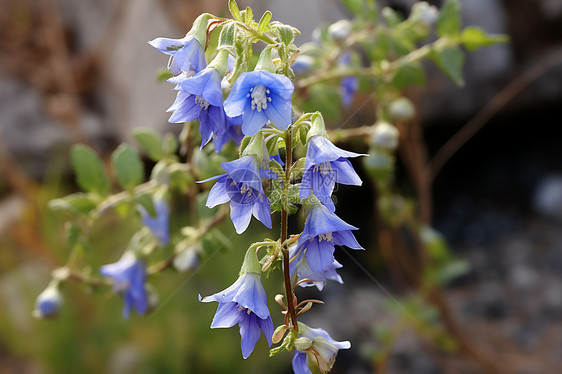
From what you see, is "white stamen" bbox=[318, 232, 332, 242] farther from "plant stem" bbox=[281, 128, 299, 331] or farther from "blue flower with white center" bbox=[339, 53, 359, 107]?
"blue flower with white center" bbox=[339, 53, 359, 107]

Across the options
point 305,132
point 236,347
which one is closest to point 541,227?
point 236,347

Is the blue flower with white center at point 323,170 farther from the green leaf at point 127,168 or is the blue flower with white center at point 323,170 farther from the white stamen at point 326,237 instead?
the green leaf at point 127,168

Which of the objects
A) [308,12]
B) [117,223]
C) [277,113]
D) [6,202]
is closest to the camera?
[277,113]

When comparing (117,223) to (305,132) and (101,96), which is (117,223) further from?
(305,132)

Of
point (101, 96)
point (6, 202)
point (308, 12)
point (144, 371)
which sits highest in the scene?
point (308, 12)

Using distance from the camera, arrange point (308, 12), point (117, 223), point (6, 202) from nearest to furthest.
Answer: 1. point (308, 12)
2. point (117, 223)
3. point (6, 202)

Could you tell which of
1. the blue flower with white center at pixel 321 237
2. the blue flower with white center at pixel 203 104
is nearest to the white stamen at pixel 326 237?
the blue flower with white center at pixel 321 237

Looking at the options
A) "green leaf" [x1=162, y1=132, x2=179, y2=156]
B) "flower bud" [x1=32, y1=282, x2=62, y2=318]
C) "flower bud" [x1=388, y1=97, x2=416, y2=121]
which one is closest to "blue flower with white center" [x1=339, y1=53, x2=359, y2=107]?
"flower bud" [x1=388, y1=97, x2=416, y2=121]
